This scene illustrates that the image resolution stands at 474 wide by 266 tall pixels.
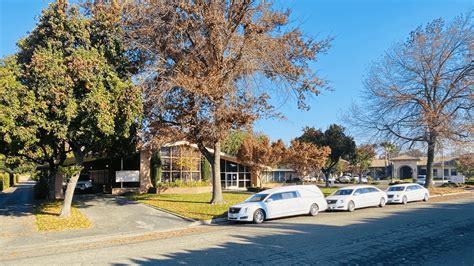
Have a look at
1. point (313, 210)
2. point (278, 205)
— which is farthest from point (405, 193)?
point (278, 205)

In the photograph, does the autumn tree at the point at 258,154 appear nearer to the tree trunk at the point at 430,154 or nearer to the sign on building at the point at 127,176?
the sign on building at the point at 127,176

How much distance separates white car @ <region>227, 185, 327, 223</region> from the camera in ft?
60.8

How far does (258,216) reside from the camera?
18562 millimetres

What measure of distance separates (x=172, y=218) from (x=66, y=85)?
318 inches

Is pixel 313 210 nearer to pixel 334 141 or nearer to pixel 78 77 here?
pixel 78 77

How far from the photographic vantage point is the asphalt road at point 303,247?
992cm

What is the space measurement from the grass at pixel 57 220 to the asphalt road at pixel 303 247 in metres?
4.36

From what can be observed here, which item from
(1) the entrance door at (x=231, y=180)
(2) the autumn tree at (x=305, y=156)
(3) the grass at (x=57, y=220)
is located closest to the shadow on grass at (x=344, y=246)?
(3) the grass at (x=57, y=220)

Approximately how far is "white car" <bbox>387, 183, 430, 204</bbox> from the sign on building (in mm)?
20717

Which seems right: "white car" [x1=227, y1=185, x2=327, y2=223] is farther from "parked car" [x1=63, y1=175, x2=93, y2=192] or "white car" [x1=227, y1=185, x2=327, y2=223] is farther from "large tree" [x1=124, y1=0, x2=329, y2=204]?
"parked car" [x1=63, y1=175, x2=93, y2=192]

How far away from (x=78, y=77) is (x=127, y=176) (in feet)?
62.5

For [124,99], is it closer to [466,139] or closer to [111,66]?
[111,66]

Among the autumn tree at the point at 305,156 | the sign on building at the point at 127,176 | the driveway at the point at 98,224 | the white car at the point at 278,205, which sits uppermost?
the autumn tree at the point at 305,156

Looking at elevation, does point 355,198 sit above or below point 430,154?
below
